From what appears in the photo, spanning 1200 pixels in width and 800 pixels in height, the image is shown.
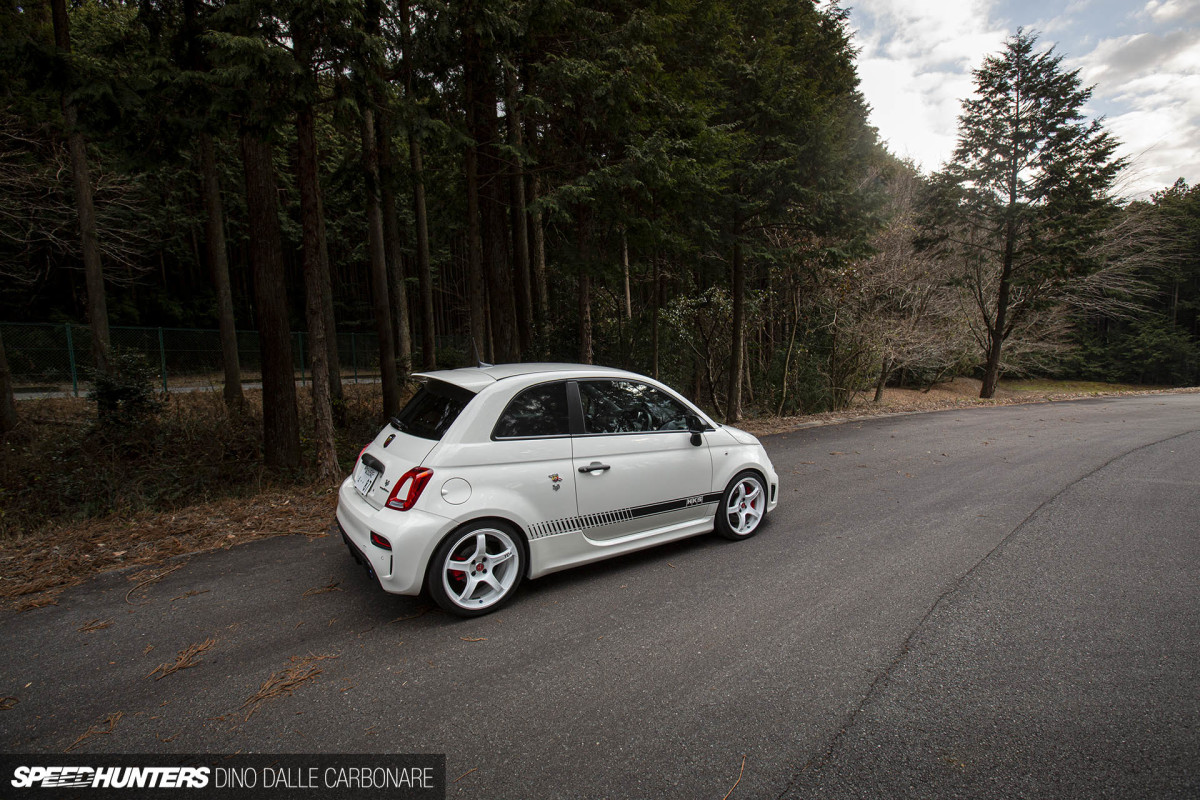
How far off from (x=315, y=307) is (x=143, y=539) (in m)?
3.43

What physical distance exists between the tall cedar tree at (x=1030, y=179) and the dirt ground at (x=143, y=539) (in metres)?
22.0

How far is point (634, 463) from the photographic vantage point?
4.09 m

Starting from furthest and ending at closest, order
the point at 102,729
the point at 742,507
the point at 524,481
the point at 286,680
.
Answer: the point at 742,507
the point at 524,481
the point at 286,680
the point at 102,729

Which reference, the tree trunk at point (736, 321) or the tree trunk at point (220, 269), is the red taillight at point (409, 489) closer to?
the tree trunk at point (736, 321)

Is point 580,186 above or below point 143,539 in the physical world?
above

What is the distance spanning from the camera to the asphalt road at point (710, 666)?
7.20 ft

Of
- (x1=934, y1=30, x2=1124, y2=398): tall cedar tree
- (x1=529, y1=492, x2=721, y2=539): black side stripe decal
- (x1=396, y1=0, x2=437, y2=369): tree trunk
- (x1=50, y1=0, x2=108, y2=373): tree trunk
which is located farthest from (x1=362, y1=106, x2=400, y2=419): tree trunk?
(x1=934, y1=30, x2=1124, y2=398): tall cedar tree

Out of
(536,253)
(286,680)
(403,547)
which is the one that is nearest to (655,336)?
(536,253)

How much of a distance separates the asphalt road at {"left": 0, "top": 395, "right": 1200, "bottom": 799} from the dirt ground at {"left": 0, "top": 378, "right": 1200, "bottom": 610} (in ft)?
0.88

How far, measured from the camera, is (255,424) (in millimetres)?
10484

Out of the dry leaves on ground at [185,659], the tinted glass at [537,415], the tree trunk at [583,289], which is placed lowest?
the dry leaves on ground at [185,659]

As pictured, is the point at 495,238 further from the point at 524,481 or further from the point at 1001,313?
the point at 1001,313

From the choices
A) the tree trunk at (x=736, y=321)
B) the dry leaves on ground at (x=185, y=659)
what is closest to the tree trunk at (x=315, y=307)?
the dry leaves on ground at (x=185, y=659)

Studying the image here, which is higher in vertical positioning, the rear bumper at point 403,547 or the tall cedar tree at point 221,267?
the tall cedar tree at point 221,267
